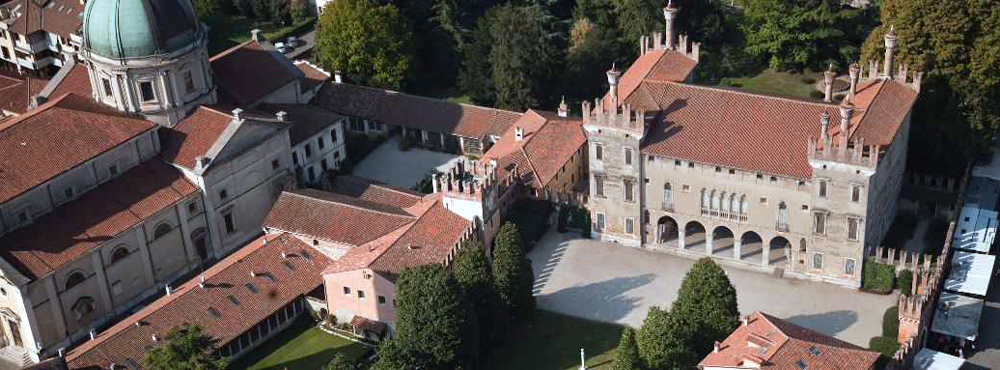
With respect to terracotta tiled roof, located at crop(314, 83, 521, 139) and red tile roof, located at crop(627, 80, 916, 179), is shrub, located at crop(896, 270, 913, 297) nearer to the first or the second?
red tile roof, located at crop(627, 80, 916, 179)

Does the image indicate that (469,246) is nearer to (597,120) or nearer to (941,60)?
(597,120)

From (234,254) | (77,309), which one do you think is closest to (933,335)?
(234,254)

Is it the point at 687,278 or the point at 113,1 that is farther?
the point at 113,1

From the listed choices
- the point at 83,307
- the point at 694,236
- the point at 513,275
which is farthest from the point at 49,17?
the point at 694,236

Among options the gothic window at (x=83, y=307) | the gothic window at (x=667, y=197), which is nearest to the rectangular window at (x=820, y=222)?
the gothic window at (x=667, y=197)

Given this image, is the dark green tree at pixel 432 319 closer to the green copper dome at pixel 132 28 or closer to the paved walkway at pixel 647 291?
the paved walkway at pixel 647 291

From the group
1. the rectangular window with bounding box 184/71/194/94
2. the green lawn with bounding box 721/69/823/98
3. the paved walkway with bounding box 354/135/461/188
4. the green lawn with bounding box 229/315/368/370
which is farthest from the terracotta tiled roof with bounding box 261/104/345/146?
the green lawn with bounding box 721/69/823/98
